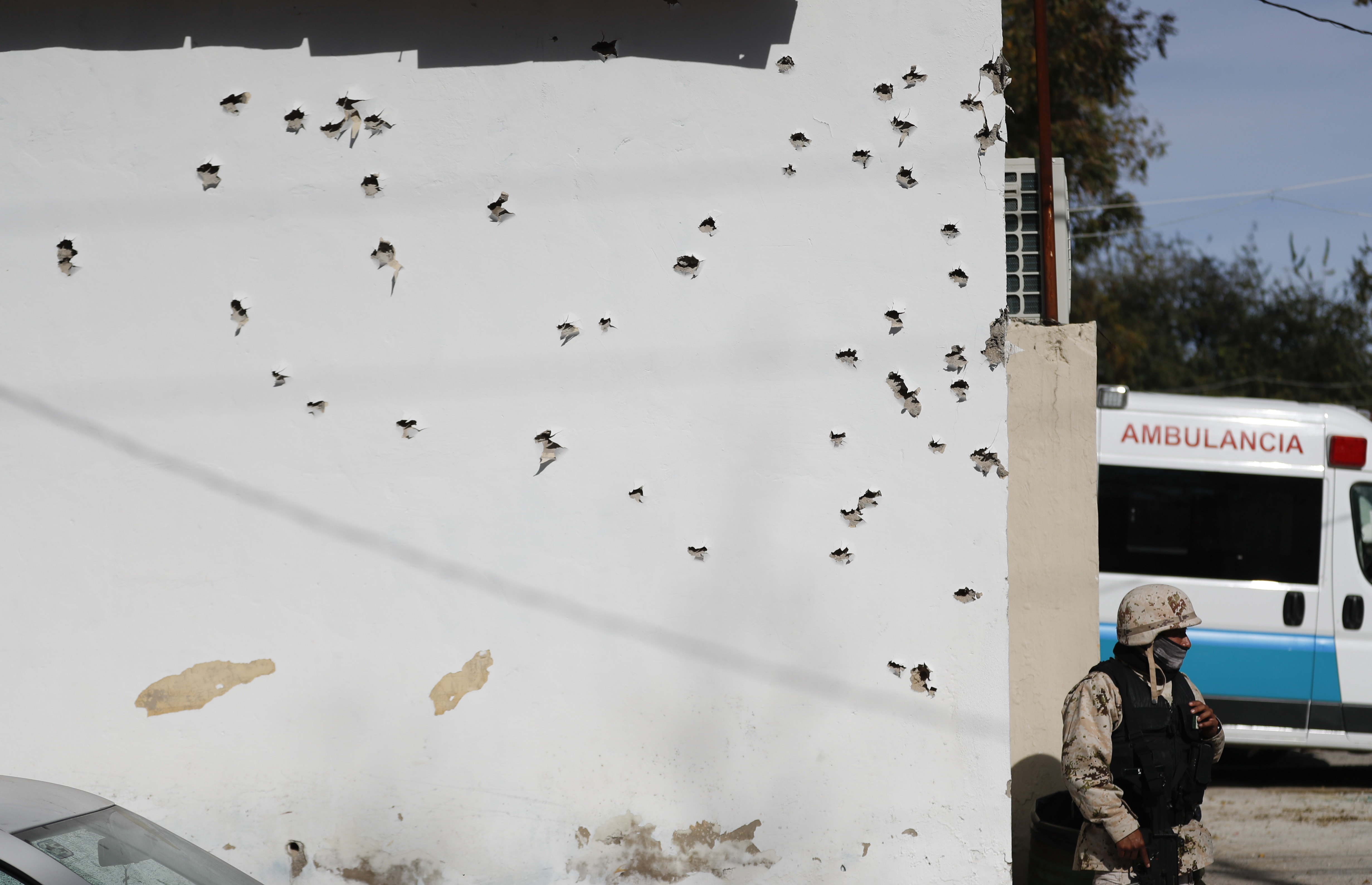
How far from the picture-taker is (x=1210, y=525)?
762cm

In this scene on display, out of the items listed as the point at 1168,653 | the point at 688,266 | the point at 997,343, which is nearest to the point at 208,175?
the point at 688,266

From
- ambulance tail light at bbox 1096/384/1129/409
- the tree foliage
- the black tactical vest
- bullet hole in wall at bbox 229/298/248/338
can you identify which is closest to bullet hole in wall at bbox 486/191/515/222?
bullet hole in wall at bbox 229/298/248/338

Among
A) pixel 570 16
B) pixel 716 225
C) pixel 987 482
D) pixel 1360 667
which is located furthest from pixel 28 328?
pixel 1360 667

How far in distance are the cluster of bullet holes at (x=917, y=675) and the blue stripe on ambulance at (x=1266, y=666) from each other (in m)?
3.89

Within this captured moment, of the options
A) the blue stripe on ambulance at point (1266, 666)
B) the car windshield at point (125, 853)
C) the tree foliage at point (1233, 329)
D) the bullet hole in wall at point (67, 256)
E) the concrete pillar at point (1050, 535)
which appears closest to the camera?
the car windshield at point (125, 853)

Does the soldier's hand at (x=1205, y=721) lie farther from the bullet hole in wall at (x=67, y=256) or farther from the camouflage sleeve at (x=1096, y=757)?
the bullet hole in wall at (x=67, y=256)

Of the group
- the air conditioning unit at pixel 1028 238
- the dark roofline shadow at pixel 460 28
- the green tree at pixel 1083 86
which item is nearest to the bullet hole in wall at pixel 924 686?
the air conditioning unit at pixel 1028 238

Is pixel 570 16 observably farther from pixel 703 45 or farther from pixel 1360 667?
pixel 1360 667

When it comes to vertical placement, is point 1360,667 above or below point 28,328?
below

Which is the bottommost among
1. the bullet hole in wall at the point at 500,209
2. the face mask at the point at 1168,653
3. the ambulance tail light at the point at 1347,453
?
the face mask at the point at 1168,653

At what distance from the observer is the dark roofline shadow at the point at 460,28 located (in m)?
4.24

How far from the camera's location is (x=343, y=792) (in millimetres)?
4152

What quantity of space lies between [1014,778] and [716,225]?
2.89 metres

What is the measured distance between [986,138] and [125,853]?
3.86 metres
